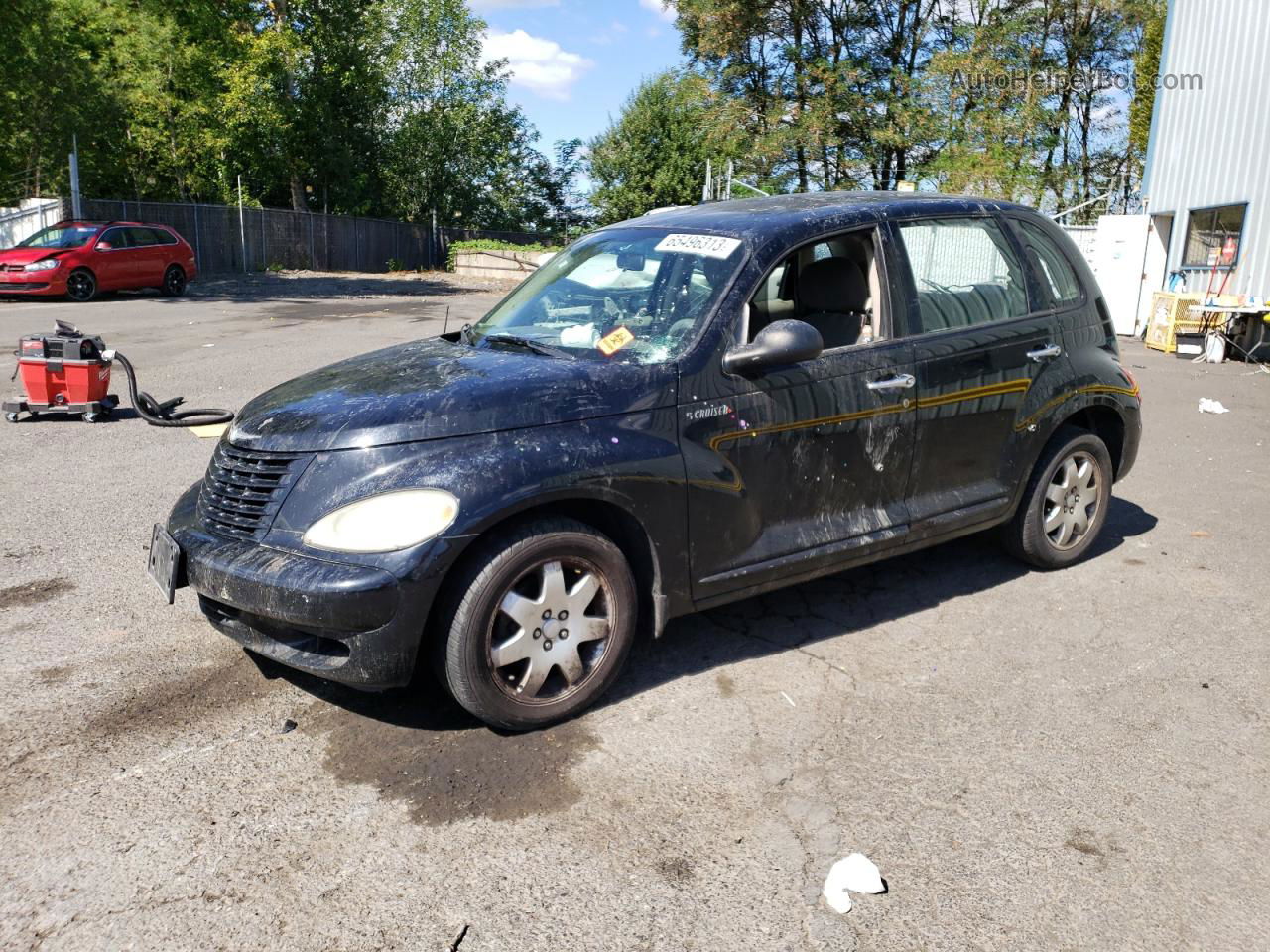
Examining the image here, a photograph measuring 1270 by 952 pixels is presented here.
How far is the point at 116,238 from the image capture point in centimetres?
2114

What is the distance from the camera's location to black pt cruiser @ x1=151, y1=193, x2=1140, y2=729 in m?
3.31

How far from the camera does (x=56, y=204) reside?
2628 cm

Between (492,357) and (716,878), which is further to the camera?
(492,357)

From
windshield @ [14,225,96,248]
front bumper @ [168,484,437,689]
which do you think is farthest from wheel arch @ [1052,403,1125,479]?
windshield @ [14,225,96,248]

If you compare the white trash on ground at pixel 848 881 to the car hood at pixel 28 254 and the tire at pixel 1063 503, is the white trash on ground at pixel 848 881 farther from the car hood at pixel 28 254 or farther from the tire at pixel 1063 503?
the car hood at pixel 28 254

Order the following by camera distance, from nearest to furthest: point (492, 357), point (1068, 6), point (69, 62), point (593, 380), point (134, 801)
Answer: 1. point (134, 801)
2. point (593, 380)
3. point (492, 357)
4. point (69, 62)
5. point (1068, 6)

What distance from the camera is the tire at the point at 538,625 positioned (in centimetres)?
334

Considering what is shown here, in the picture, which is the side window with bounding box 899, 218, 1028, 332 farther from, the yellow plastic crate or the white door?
the white door

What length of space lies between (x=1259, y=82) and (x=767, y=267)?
15.9 metres

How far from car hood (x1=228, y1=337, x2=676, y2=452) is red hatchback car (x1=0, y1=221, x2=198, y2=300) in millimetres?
19127

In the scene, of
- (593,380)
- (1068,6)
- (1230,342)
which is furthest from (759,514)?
(1068,6)

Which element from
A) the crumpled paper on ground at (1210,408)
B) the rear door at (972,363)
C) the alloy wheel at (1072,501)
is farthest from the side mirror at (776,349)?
the crumpled paper on ground at (1210,408)

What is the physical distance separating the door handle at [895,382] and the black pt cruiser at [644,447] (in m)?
0.02

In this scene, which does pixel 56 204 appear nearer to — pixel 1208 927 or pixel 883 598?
pixel 883 598
